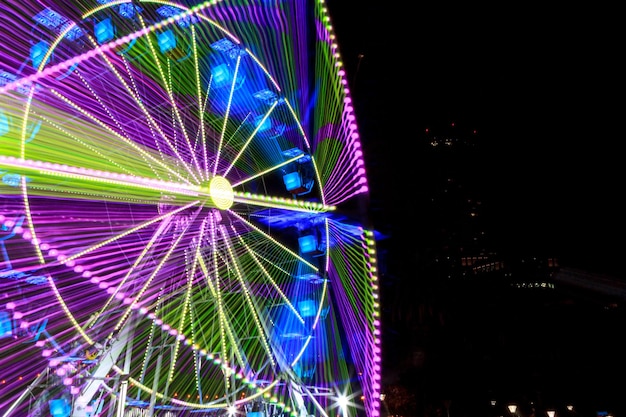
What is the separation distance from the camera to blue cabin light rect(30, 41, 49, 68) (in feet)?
23.9

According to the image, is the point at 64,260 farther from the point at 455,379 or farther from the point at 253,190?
the point at 455,379

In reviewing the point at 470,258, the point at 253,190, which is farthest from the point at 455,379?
the point at 253,190

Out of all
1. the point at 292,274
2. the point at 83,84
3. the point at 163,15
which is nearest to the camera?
the point at 83,84

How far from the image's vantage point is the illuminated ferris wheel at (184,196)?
6566 millimetres

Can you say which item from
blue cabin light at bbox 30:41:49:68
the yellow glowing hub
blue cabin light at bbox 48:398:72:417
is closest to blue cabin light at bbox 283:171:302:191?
the yellow glowing hub

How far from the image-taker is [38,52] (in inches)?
293

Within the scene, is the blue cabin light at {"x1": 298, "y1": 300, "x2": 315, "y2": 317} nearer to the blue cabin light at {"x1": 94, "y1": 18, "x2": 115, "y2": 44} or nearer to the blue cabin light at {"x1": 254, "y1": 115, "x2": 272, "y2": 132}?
the blue cabin light at {"x1": 254, "y1": 115, "x2": 272, "y2": 132}

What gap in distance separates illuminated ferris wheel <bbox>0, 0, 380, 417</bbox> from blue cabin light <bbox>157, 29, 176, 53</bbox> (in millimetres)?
29

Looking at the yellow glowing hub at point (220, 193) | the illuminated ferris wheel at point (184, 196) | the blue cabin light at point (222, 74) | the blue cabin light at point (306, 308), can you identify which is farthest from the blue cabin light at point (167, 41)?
the blue cabin light at point (306, 308)

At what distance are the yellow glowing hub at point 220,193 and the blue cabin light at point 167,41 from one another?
224 centimetres

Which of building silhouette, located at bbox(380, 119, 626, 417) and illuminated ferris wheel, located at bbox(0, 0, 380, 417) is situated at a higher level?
illuminated ferris wheel, located at bbox(0, 0, 380, 417)

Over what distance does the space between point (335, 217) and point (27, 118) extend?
5145mm

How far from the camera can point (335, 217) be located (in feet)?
31.6

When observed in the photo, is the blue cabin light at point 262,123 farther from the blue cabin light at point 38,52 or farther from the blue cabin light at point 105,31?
the blue cabin light at point 38,52
